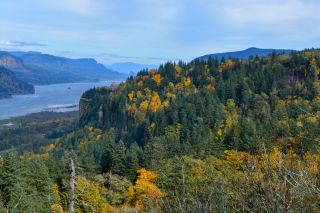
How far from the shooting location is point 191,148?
52.8 m

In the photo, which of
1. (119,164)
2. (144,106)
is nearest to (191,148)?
(119,164)

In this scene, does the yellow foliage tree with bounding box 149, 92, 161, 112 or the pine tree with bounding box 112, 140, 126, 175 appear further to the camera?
the yellow foliage tree with bounding box 149, 92, 161, 112

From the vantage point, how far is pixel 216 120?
72.5 meters

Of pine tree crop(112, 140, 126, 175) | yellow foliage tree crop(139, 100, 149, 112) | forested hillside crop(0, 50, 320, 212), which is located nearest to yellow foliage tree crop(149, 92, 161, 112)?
forested hillside crop(0, 50, 320, 212)

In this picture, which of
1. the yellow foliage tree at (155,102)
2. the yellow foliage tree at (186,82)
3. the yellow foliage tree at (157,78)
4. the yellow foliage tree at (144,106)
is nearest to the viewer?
the yellow foliage tree at (155,102)

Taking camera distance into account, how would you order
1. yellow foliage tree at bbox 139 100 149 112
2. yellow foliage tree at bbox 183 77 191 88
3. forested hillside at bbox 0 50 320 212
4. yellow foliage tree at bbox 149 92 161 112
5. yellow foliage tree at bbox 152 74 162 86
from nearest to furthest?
1. forested hillside at bbox 0 50 320 212
2. yellow foliage tree at bbox 149 92 161 112
3. yellow foliage tree at bbox 139 100 149 112
4. yellow foliage tree at bbox 183 77 191 88
5. yellow foliage tree at bbox 152 74 162 86

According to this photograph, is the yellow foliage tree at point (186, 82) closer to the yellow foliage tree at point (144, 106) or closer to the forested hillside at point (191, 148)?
the forested hillside at point (191, 148)

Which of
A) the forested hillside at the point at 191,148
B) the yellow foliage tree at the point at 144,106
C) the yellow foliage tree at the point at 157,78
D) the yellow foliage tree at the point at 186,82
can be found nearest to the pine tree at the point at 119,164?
the forested hillside at the point at 191,148

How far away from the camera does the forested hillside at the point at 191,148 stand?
287 inches

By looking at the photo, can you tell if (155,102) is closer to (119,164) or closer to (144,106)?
(144,106)

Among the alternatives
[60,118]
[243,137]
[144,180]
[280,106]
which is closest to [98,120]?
[280,106]

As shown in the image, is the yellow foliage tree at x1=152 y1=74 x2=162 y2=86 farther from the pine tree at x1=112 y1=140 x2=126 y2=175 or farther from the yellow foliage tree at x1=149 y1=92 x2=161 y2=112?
the pine tree at x1=112 y1=140 x2=126 y2=175

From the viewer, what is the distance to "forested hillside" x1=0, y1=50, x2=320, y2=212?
7.30 metres

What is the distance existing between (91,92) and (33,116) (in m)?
73.5
